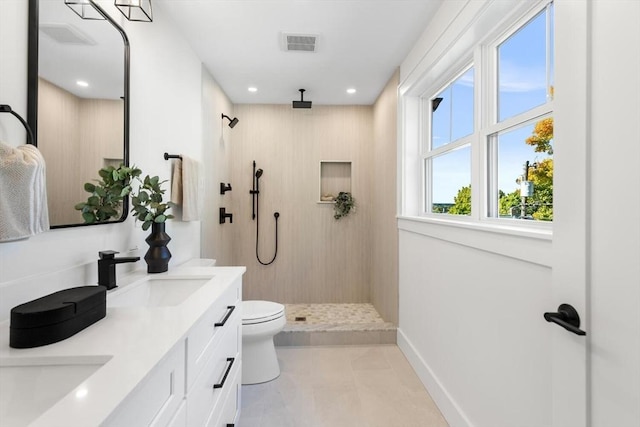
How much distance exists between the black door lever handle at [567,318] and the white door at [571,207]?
0.5 inches

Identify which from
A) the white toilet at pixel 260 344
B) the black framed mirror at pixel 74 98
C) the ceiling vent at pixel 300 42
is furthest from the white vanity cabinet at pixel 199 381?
the ceiling vent at pixel 300 42

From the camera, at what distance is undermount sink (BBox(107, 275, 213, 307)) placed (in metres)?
1.44

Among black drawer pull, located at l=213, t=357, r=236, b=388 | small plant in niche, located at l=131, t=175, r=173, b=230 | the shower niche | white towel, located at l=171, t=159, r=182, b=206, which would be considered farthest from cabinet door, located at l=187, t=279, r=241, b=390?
the shower niche

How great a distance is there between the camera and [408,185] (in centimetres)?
263

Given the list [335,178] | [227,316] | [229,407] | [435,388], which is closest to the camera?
[227,316]

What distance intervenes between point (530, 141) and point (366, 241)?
252cm

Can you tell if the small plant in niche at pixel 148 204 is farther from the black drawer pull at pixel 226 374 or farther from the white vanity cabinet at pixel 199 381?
the black drawer pull at pixel 226 374

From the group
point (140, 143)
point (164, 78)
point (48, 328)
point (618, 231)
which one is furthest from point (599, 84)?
point (164, 78)

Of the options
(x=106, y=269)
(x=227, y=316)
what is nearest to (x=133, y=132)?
(x=106, y=269)

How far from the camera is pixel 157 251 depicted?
163 cm

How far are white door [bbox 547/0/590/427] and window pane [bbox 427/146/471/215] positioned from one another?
0.99 meters

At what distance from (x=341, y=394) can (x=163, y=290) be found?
1368mm

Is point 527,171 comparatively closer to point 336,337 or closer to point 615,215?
point 615,215

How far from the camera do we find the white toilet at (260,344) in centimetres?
216
